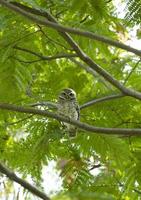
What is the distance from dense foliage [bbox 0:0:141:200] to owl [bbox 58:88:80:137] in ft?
0.26

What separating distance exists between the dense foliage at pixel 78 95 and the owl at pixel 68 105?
79 millimetres

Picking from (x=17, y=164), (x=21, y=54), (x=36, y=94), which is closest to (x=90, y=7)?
(x=21, y=54)

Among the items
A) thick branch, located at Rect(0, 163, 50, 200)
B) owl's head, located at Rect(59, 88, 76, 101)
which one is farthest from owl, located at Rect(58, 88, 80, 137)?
thick branch, located at Rect(0, 163, 50, 200)

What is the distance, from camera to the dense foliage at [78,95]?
11.2 feet

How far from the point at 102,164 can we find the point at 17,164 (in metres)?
0.88

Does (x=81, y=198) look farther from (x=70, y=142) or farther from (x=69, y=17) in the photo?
(x=70, y=142)

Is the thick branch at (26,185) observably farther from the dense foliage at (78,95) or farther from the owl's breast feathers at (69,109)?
the owl's breast feathers at (69,109)

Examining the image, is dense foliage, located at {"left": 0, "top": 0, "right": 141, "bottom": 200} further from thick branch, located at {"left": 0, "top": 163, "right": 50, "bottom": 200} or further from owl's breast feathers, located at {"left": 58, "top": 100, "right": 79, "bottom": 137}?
A: thick branch, located at {"left": 0, "top": 163, "right": 50, "bottom": 200}

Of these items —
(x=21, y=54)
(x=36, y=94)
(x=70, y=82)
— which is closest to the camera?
(x=21, y=54)

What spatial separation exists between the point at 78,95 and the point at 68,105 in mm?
575

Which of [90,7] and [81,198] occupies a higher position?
[90,7]

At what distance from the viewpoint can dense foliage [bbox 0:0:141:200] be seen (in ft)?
11.2

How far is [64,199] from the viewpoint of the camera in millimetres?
820

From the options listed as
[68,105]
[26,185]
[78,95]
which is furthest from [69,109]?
[26,185]
